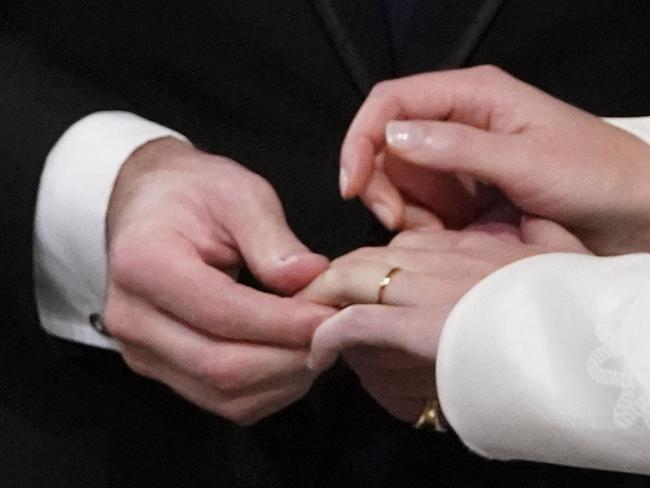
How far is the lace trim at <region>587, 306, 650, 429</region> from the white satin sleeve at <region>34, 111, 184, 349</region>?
31 centimetres

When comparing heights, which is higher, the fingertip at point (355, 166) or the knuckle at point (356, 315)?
the fingertip at point (355, 166)

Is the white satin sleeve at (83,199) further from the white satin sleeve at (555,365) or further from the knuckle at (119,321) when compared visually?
the white satin sleeve at (555,365)

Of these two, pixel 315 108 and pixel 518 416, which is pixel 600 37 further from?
pixel 518 416

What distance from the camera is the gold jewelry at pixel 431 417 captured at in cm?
57

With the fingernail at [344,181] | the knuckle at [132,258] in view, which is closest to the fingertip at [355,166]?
the fingernail at [344,181]

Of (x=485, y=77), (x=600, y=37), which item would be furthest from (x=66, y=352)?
(x=600, y=37)

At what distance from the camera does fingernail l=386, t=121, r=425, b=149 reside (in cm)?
54

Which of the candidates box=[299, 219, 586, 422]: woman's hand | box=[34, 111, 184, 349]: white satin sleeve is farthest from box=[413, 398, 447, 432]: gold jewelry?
box=[34, 111, 184, 349]: white satin sleeve

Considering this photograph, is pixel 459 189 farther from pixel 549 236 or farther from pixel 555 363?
pixel 555 363

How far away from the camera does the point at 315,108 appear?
0.71 m

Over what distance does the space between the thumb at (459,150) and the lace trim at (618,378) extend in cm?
13

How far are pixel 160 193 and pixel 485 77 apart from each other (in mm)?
197

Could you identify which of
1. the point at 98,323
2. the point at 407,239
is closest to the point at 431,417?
the point at 407,239

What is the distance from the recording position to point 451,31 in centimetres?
68
